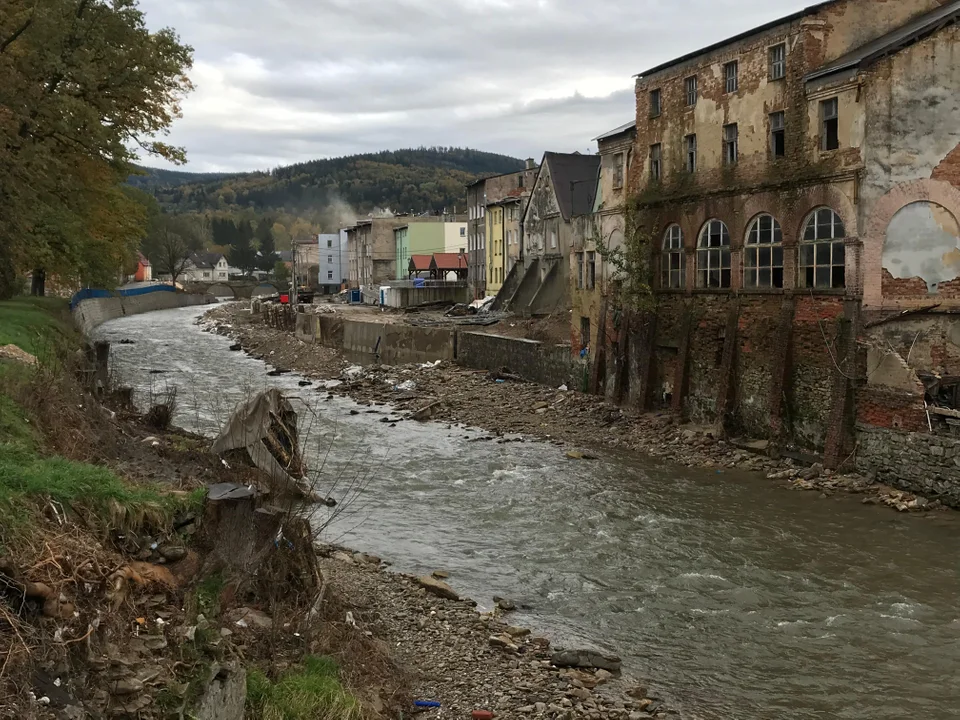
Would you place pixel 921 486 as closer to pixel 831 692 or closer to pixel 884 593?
pixel 884 593

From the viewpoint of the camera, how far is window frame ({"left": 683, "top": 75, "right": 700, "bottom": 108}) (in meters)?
29.3

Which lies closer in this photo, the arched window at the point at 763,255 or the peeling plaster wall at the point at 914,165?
the peeling plaster wall at the point at 914,165

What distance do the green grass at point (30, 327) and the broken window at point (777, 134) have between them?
21.5m

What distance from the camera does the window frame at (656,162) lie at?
103 ft

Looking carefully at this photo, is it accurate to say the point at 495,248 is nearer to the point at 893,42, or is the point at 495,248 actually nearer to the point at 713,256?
the point at 713,256

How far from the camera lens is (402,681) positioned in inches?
439

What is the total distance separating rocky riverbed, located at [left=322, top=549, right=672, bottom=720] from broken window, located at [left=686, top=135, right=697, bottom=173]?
1932 cm

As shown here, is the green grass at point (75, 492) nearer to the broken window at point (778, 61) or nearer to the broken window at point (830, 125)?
the broken window at point (830, 125)

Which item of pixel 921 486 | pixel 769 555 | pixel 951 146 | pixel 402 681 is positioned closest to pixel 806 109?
pixel 951 146

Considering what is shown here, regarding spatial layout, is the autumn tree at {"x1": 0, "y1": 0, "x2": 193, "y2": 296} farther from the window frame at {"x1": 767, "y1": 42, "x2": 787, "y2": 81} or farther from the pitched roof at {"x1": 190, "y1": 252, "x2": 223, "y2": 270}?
the pitched roof at {"x1": 190, "y1": 252, "x2": 223, "y2": 270}

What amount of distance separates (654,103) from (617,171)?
3550mm

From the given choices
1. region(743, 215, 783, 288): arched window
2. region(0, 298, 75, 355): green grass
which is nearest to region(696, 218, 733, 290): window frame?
region(743, 215, 783, 288): arched window

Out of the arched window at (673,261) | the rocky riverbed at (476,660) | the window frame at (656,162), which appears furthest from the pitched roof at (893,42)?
the rocky riverbed at (476,660)

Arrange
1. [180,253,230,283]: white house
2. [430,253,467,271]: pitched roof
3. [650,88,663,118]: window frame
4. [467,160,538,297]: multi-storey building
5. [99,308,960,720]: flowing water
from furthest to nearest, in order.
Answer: [180,253,230,283]: white house, [430,253,467,271]: pitched roof, [467,160,538,297]: multi-storey building, [650,88,663,118]: window frame, [99,308,960,720]: flowing water
